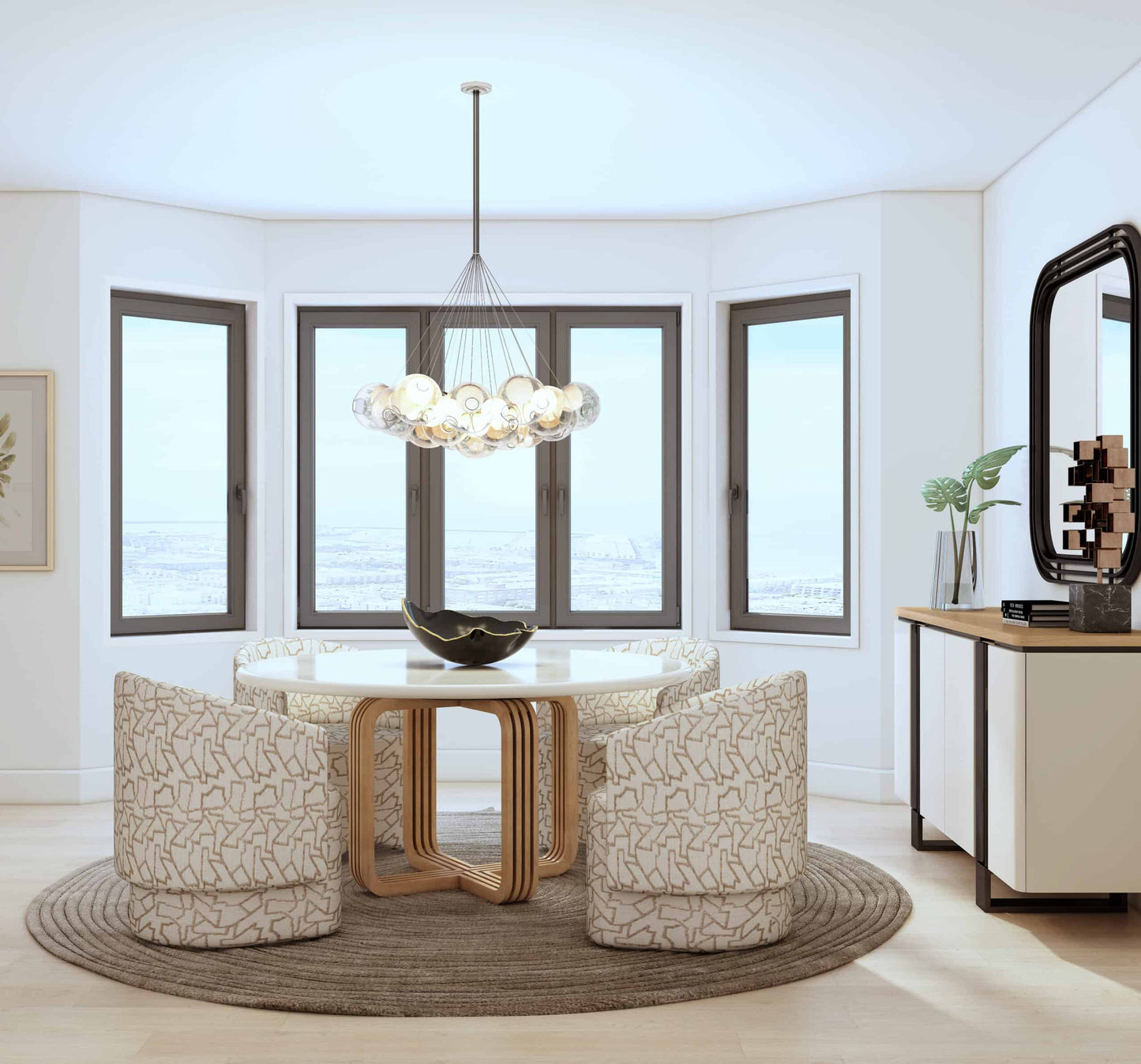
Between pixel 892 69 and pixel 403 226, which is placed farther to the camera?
pixel 403 226

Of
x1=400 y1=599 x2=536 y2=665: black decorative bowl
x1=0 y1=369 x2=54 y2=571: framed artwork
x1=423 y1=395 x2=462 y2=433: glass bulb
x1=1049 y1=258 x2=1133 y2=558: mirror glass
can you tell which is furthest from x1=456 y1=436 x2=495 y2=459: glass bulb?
x1=0 y1=369 x2=54 y2=571: framed artwork

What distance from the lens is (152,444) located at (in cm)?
548

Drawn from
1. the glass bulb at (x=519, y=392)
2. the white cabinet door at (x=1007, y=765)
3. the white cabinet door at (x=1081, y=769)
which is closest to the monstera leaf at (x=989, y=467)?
the white cabinet door at (x=1007, y=765)

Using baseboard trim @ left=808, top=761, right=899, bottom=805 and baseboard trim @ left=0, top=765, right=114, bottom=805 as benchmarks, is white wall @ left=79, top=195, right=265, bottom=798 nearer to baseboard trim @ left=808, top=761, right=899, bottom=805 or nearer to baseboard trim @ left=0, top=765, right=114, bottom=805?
baseboard trim @ left=0, top=765, right=114, bottom=805

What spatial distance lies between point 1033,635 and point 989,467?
3.93 ft

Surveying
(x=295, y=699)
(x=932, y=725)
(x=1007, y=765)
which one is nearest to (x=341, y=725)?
(x=295, y=699)

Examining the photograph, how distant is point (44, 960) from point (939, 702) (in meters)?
2.80

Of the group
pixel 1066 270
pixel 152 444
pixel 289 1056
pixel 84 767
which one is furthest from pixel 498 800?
pixel 1066 270

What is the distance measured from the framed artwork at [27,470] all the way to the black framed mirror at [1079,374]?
13.3ft

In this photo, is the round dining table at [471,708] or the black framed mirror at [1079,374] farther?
the black framed mirror at [1079,374]

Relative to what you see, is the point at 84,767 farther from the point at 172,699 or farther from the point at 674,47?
the point at 674,47

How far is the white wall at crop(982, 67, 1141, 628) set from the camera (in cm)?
387

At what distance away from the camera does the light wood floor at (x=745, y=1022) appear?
2545 mm

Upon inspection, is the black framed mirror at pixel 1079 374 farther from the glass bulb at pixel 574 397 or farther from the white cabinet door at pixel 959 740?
the glass bulb at pixel 574 397
